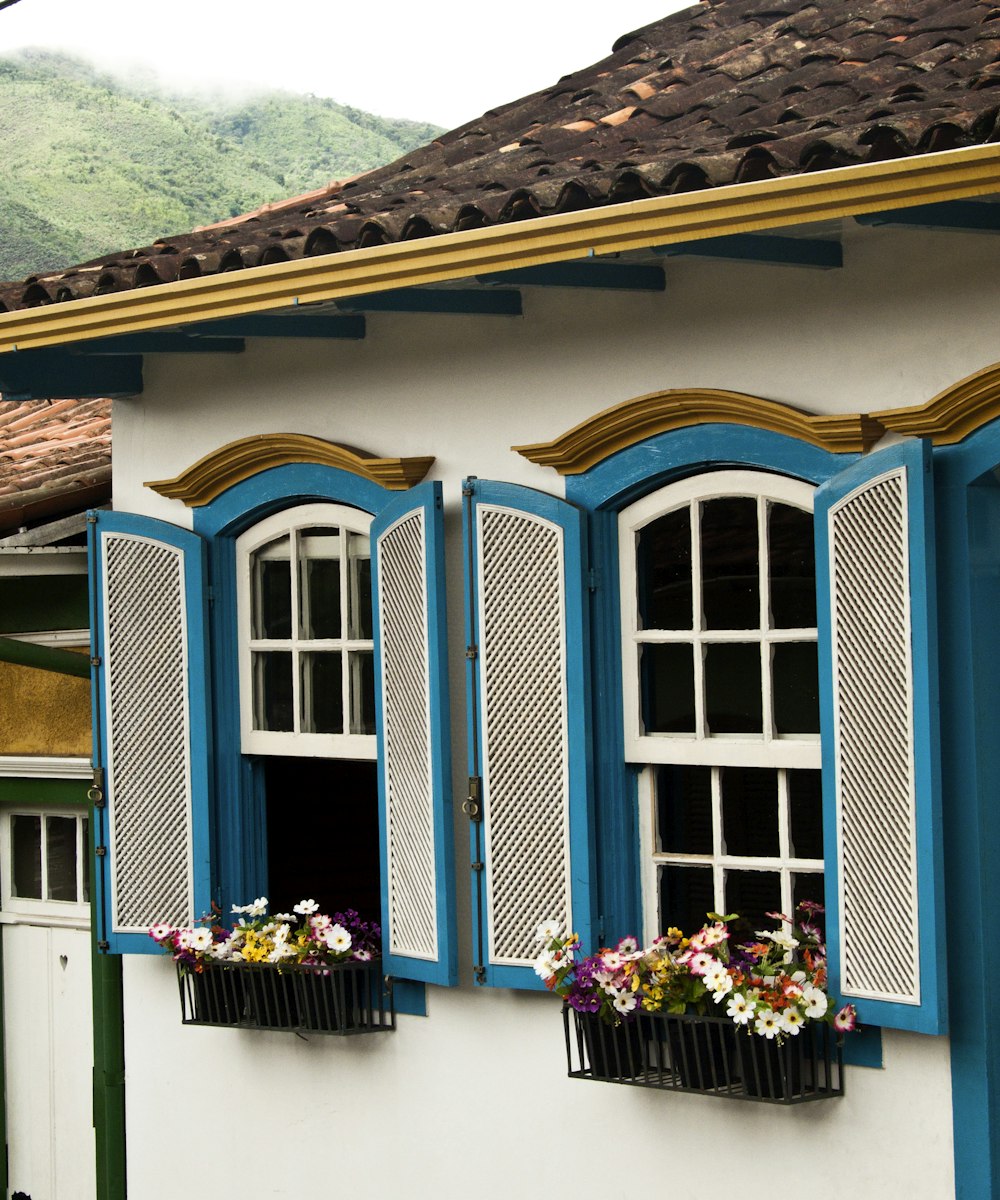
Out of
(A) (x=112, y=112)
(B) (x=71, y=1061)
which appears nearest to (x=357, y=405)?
(B) (x=71, y=1061)

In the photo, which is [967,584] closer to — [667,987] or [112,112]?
[667,987]

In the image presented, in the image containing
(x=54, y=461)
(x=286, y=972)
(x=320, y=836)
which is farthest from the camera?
(x=320, y=836)

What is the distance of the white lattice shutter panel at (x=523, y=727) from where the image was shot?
608 cm

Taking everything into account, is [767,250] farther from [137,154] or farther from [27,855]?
[137,154]

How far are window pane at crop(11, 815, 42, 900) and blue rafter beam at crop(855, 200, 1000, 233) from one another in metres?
5.21

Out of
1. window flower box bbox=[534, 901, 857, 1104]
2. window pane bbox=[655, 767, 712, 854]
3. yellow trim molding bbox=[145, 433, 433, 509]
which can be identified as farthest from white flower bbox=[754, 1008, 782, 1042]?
yellow trim molding bbox=[145, 433, 433, 509]

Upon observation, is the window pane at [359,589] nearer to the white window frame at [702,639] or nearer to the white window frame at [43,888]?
the white window frame at [702,639]

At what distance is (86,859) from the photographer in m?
8.55

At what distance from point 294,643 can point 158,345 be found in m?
1.17

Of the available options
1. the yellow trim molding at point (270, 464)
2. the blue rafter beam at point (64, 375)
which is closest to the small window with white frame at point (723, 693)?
the yellow trim molding at point (270, 464)

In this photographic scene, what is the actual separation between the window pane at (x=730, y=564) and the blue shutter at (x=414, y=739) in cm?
94


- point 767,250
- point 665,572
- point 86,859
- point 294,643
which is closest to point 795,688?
→ point 665,572

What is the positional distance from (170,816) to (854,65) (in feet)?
11.7

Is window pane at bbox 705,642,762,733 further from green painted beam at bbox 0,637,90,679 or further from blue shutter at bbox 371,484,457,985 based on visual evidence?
green painted beam at bbox 0,637,90,679
